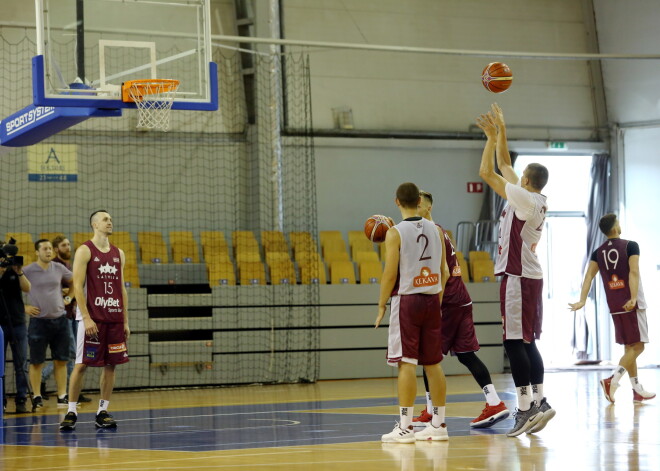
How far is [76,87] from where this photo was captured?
924 centimetres

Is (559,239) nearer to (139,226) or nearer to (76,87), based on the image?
(139,226)

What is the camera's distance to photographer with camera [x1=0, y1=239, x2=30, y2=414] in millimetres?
10367

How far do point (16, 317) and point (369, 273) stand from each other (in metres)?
6.44

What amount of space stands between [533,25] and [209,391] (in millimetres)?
9984

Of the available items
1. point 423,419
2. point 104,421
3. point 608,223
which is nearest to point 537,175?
point 423,419

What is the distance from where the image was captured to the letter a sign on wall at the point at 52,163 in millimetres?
15289

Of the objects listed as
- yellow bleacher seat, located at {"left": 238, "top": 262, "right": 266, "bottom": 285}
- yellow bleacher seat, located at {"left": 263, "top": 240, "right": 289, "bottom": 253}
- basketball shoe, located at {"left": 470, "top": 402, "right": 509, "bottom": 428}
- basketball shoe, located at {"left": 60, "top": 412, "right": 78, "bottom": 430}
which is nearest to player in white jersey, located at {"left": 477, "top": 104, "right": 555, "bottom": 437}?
basketball shoe, located at {"left": 470, "top": 402, "right": 509, "bottom": 428}

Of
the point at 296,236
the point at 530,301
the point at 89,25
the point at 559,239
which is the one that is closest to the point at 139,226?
the point at 296,236

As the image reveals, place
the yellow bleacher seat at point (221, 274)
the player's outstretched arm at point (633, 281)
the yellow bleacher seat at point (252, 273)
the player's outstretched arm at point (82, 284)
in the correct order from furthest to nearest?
the yellow bleacher seat at point (252, 273) → the yellow bleacher seat at point (221, 274) → the player's outstretched arm at point (633, 281) → the player's outstretched arm at point (82, 284)

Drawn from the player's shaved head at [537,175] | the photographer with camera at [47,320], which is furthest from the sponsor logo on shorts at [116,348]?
the player's shaved head at [537,175]

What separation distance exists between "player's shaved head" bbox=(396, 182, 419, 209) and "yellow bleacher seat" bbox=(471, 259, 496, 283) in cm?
962

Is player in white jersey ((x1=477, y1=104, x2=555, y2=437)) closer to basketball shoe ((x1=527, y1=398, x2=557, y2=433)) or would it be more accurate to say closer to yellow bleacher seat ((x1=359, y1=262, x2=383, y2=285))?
basketball shoe ((x1=527, y1=398, x2=557, y2=433))

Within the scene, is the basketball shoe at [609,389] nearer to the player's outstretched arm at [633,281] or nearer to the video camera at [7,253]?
the player's outstretched arm at [633,281]

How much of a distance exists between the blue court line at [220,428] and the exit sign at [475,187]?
8010 millimetres
